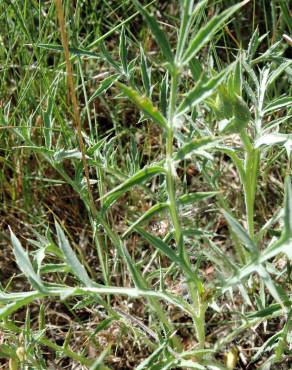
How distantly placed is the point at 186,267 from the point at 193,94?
0.31 meters

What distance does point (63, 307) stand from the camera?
6.17 ft

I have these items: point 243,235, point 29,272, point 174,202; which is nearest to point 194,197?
point 174,202

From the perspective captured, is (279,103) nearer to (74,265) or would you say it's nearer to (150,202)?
(74,265)

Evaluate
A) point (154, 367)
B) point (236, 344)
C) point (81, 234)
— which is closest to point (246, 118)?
point (154, 367)

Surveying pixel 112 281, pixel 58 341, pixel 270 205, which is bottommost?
pixel 58 341

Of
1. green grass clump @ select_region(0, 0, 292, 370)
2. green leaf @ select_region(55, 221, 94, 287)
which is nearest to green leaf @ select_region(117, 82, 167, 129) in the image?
green grass clump @ select_region(0, 0, 292, 370)

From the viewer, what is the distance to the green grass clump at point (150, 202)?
111 cm

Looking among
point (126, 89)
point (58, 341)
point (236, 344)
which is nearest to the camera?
point (126, 89)

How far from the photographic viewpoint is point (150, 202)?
198cm

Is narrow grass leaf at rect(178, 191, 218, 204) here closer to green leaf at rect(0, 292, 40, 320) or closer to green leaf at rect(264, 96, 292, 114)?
green leaf at rect(264, 96, 292, 114)

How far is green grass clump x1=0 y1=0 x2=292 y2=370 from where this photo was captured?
3.65 ft

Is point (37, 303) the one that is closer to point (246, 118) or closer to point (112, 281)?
point (112, 281)

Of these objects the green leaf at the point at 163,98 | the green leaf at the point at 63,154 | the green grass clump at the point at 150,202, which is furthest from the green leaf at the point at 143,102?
the green leaf at the point at 63,154

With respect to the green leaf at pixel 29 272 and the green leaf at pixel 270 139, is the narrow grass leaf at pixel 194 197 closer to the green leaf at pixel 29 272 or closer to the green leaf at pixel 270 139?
the green leaf at pixel 270 139
